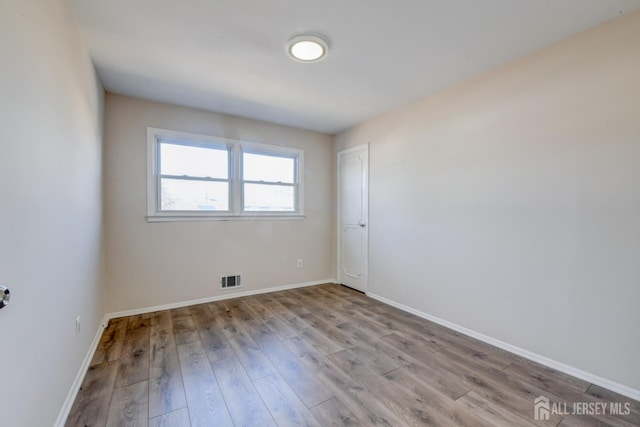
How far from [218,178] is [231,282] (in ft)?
4.69

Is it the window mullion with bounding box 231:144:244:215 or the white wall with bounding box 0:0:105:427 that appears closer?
the white wall with bounding box 0:0:105:427

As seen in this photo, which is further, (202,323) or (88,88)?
(202,323)

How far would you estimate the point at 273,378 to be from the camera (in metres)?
1.98

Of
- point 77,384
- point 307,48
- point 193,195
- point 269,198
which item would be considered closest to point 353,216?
point 269,198

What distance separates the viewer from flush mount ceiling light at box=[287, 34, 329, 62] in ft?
6.73

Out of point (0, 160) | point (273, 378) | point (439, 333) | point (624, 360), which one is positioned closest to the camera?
point (0, 160)

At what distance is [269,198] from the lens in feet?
13.4

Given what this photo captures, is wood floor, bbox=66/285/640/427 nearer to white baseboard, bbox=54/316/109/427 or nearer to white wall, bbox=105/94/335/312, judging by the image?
white baseboard, bbox=54/316/109/427

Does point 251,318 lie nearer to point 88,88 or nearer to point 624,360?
point 88,88

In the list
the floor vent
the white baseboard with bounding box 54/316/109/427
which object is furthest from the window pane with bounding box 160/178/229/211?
the white baseboard with bounding box 54/316/109/427

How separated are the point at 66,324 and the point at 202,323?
1361 millimetres

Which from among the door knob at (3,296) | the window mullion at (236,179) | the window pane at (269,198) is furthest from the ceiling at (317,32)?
the door knob at (3,296)

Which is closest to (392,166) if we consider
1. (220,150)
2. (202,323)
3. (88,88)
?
(220,150)

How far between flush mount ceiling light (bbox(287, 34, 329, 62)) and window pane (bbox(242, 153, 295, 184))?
1894 mm
